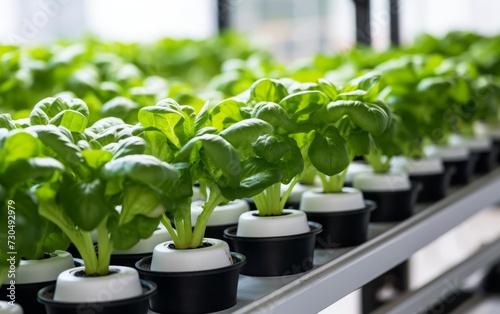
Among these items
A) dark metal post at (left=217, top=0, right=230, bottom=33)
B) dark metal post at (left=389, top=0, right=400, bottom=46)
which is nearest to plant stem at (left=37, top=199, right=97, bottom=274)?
Answer: dark metal post at (left=389, top=0, right=400, bottom=46)

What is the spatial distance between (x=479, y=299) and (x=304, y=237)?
203cm

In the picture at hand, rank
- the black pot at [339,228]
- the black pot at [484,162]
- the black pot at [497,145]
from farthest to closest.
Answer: the black pot at [497,145]
the black pot at [484,162]
the black pot at [339,228]

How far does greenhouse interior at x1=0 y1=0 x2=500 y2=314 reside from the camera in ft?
3.48

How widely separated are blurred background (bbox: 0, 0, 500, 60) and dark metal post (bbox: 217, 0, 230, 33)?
0.08ft

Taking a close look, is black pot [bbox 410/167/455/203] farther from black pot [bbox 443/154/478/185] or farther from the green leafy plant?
the green leafy plant

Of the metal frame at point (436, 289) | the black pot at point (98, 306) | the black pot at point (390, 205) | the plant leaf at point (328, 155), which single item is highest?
the plant leaf at point (328, 155)

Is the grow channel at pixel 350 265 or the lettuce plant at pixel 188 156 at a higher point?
the lettuce plant at pixel 188 156

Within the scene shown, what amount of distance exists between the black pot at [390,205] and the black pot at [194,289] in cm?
72

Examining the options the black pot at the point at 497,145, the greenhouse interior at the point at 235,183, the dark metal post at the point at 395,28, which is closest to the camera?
the greenhouse interior at the point at 235,183

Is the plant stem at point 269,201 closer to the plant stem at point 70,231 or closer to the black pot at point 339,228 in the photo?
the black pot at point 339,228

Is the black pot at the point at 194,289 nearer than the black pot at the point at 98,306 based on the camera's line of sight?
No

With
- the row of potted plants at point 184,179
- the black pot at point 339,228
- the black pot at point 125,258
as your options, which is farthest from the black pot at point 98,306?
the black pot at point 339,228

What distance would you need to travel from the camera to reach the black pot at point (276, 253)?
4.52ft

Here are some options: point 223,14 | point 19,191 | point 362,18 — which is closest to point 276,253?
point 19,191
